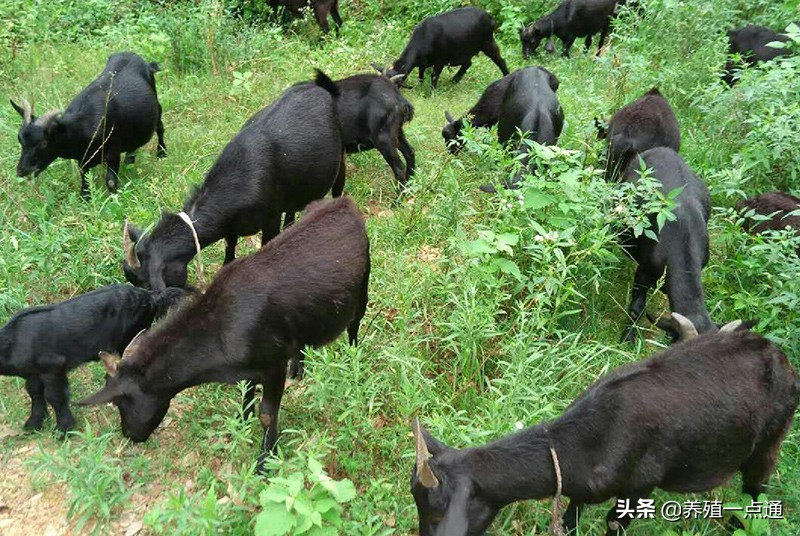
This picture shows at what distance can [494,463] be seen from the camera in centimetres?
362

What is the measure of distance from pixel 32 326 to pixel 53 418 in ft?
2.27

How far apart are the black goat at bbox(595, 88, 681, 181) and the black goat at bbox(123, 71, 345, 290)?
8.90 feet

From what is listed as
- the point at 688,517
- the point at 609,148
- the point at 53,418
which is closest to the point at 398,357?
the point at 688,517

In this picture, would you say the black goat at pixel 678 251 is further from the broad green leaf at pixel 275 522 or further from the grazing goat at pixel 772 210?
the broad green leaf at pixel 275 522

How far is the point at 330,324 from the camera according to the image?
189 inches

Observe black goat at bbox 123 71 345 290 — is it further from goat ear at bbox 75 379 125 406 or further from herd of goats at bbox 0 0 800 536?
goat ear at bbox 75 379 125 406

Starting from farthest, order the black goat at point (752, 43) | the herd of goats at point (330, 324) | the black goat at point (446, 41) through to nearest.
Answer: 1. the black goat at point (446, 41)
2. the black goat at point (752, 43)
3. the herd of goats at point (330, 324)

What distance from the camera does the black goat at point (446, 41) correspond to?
35.1ft

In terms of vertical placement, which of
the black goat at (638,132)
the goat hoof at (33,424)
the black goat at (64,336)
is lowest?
the goat hoof at (33,424)

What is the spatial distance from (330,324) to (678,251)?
2744 mm

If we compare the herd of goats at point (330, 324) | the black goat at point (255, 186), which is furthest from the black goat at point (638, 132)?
the black goat at point (255, 186)

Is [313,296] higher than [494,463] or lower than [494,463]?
higher

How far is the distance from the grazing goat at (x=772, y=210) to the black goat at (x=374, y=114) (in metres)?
3.44

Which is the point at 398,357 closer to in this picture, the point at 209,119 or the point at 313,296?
the point at 313,296
